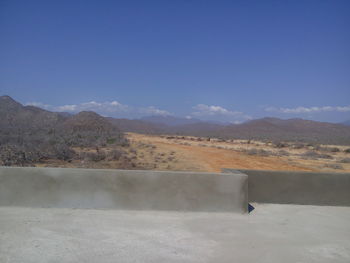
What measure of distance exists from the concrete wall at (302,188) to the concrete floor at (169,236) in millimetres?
647

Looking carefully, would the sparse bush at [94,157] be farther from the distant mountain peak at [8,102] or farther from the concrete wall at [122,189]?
the distant mountain peak at [8,102]

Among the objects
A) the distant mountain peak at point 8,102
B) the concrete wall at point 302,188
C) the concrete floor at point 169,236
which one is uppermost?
the distant mountain peak at point 8,102

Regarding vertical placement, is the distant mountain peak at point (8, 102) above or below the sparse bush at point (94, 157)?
above

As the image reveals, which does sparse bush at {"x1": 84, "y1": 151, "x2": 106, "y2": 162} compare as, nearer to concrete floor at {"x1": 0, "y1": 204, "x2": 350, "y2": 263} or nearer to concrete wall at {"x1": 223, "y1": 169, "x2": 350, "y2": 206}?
concrete floor at {"x1": 0, "y1": 204, "x2": 350, "y2": 263}

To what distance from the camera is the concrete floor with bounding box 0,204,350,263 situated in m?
4.04

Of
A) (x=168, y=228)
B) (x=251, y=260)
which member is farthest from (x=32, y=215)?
(x=251, y=260)

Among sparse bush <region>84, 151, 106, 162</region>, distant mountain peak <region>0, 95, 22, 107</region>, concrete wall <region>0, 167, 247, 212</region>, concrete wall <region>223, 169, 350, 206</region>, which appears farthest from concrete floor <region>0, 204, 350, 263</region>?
distant mountain peak <region>0, 95, 22, 107</region>

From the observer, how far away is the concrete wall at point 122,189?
595cm

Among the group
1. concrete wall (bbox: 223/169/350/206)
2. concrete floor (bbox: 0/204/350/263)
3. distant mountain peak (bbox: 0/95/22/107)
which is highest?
distant mountain peak (bbox: 0/95/22/107)

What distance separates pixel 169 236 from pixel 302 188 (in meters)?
3.63

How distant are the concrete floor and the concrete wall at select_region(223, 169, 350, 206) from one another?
25.5 inches

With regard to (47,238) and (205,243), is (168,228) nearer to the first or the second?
(205,243)

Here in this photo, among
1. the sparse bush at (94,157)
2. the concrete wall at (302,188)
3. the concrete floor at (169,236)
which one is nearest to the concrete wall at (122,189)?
the concrete floor at (169,236)

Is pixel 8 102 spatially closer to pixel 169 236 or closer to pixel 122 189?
pixel 122 189
